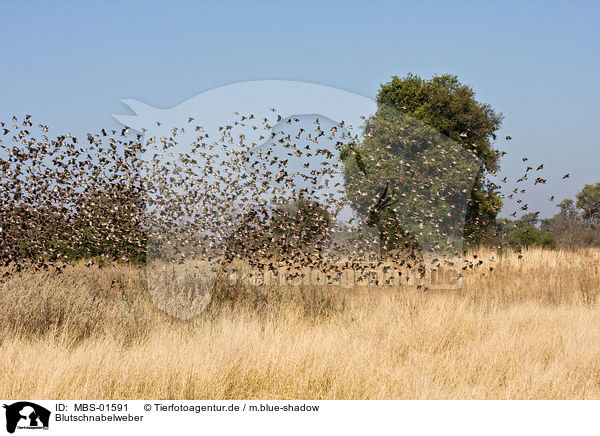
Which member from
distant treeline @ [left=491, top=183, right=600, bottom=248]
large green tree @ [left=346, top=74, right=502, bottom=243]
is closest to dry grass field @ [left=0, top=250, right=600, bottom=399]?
→ large green tree @ [left=346, top=74, right=502, bottom=243]

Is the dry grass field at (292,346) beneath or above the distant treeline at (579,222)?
beneath

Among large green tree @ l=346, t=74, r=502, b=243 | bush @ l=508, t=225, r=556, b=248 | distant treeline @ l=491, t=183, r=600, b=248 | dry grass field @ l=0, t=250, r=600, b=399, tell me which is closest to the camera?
dry grass field @ l=0, t=250, r=600, b=399

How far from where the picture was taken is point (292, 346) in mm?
5840

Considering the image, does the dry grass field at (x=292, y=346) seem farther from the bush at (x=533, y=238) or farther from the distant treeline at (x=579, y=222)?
the distant treeline at (x=579, y=222)

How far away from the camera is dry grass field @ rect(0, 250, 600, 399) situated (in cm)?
504

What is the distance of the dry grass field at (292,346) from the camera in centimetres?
504

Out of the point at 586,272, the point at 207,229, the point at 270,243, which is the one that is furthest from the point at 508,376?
the point at 586,272

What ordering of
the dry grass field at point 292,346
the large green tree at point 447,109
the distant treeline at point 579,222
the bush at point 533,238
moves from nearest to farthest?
the dry grass field at point 292,346, the large green tree at point 447,109, the bush at point 533,238, the distant treeline at point 579,222

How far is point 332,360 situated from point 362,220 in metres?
3.76

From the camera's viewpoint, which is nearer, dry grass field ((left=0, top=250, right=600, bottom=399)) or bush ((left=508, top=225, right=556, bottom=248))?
dry grass field ((left=0, top=250, right=600, bottom=399))

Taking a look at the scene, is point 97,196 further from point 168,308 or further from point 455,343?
point 455,343

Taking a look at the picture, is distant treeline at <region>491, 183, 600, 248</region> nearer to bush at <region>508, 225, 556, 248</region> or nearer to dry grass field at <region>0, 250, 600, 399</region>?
bush at <region>508, 225, 556, 248</region>

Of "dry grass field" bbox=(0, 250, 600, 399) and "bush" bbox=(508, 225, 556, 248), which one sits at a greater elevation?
"bush" bbox=(508, 225, 556, 248)

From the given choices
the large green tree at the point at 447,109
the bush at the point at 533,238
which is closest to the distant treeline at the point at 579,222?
the bush at the point at 533,238
